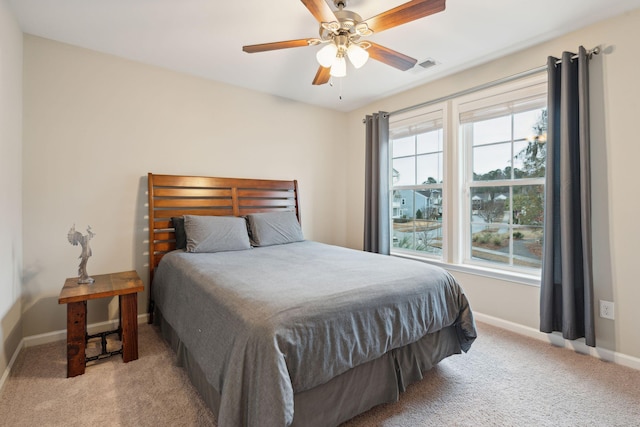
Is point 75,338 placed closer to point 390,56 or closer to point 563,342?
point 390,56

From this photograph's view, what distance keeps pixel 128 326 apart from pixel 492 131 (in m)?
3.50

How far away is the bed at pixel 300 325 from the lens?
1.20m

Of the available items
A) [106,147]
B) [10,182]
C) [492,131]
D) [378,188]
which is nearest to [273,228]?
[378,188]

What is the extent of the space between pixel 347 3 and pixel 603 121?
2.02 m

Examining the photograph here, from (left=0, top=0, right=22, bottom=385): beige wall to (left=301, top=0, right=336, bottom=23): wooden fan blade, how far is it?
1.95 meters


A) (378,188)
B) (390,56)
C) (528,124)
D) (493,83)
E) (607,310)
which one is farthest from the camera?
(378,188)

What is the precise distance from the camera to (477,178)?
3.01 m

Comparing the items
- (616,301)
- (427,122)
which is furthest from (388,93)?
(616,301)

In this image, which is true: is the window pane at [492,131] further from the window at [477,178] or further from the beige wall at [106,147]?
the beige wall at [106,147]

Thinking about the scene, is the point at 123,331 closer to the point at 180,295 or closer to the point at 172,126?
the point at 180,295

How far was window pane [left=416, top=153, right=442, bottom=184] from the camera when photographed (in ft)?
10.9

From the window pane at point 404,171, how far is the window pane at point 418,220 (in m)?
0.13

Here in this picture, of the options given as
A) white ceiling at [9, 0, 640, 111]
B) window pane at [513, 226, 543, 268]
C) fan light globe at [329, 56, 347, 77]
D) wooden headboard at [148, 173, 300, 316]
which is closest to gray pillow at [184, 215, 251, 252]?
wooden headboard at [148, 173, 300, 316]

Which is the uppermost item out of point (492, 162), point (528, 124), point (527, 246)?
point (528, 124)
